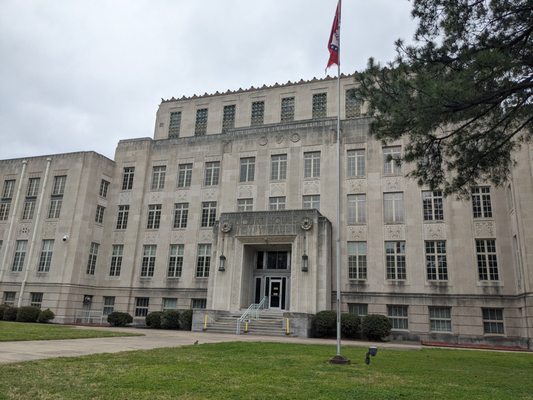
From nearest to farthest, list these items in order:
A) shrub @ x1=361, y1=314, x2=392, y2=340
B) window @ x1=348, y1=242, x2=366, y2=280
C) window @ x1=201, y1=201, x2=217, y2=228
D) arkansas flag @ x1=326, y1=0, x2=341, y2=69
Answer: arkansas flag @ x1=326, y1=0, x2=341, y2=69
shrub @ x1=361, y1=314, x2=392, y2=340
window @ x1=348, y1=242, x2=366, y2=280
window @ x1=201, y1=201, x2=217, y2=228

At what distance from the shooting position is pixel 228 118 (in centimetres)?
3844

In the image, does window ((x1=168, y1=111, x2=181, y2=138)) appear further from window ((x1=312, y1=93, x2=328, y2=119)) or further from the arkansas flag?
the arkansas flag

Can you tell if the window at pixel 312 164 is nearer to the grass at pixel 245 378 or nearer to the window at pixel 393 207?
the window at pixel 393 207

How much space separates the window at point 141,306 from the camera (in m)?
33.8

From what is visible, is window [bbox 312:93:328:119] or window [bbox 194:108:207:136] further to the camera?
window [bbox 194:108:207:136]

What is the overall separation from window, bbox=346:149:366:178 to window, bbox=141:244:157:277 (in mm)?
16098

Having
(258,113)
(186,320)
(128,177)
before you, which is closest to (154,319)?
(186,320)

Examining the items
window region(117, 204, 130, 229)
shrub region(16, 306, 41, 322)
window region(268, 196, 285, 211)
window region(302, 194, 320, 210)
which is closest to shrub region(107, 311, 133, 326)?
shrub region(16, 306, 41, 322)

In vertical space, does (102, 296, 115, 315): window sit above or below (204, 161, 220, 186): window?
below

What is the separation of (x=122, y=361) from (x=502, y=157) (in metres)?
12.0

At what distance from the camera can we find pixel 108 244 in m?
35.6

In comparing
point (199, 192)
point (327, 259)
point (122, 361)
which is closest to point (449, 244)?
point (327, 259)

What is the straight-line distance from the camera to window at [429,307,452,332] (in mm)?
26594

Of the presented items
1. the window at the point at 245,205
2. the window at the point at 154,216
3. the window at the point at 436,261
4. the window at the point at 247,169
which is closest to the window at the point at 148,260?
the window at the point at 154,216
